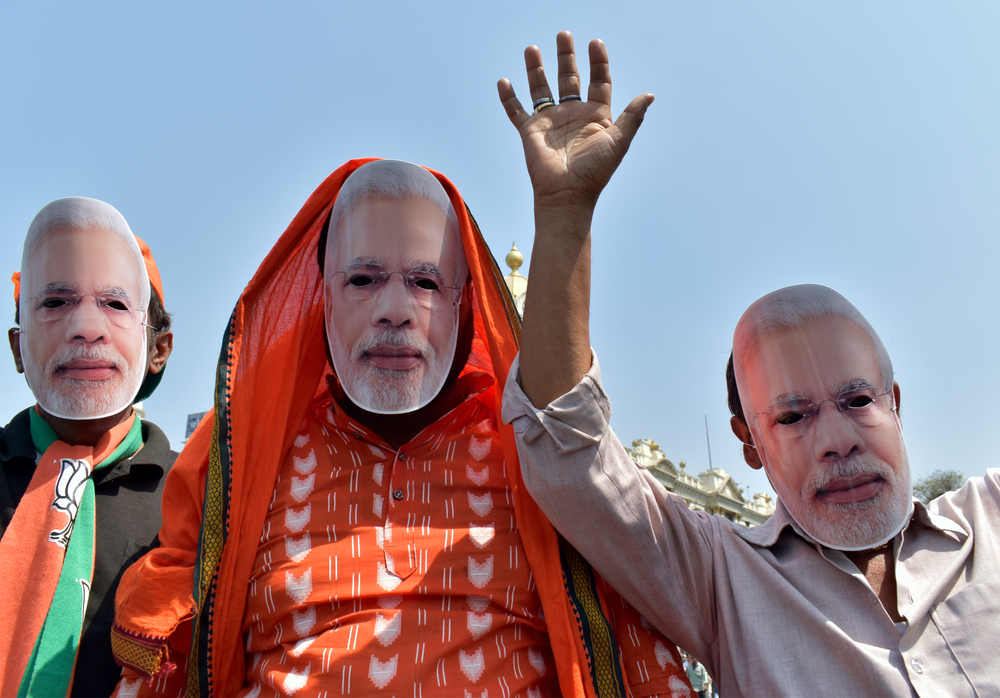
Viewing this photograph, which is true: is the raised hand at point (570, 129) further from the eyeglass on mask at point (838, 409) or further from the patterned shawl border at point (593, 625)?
the patterned shawl border at point (593, 625)

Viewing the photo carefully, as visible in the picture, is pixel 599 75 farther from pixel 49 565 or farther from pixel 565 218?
pixel 49 565

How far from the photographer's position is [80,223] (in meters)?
3.29

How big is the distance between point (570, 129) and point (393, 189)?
2.48ft

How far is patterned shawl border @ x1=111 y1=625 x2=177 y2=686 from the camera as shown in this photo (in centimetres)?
242

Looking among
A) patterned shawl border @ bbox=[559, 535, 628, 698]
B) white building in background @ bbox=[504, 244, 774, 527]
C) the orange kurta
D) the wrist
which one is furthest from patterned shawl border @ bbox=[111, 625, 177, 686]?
white building in background @ bbox=[504, 244, 774, 527]

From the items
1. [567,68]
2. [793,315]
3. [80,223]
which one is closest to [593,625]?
[793,315]

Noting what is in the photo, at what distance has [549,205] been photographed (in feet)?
8.65

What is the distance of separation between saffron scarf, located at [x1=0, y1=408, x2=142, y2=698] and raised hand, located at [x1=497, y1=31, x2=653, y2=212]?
221 centimetres

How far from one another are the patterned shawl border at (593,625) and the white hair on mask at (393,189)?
1164 millimetres

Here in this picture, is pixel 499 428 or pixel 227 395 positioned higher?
pixel 227 395

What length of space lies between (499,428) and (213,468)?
1045 mm

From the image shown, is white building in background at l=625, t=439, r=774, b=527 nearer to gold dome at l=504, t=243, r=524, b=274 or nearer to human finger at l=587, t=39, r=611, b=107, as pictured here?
gold dome at l=504, t=243, r=524, b=274

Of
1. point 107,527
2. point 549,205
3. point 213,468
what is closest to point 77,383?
point 107,527

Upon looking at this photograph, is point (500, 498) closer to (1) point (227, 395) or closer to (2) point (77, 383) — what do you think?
(1) point (227, 395)
